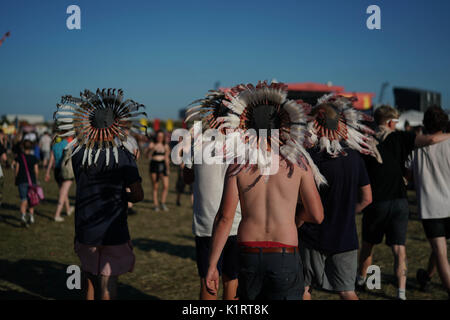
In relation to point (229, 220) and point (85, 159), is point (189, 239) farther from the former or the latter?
point (229, 220)

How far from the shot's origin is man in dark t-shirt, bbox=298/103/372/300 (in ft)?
11.6

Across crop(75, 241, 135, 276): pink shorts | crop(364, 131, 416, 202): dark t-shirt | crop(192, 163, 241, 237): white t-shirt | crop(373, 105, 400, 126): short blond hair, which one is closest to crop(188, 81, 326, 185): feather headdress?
crop(192, 163, 241, 237): white t-shirt

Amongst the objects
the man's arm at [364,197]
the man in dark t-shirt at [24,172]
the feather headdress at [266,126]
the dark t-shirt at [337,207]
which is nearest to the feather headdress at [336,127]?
the dark t-shirt at [337,207]

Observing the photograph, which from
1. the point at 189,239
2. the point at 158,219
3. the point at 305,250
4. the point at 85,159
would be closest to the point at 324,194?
the point at 305,250

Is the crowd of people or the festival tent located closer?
the crowd of people

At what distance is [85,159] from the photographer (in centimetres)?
341

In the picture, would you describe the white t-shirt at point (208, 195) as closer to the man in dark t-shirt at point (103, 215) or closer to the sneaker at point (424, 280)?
the man in dark t-shirt at point (103, 215)

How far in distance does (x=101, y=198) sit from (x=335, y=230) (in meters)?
2.14

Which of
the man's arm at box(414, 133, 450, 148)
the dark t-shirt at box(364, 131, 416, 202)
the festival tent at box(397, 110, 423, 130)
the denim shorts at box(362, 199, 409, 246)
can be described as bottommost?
the denim shorts at box(362, 199, 409, 246)

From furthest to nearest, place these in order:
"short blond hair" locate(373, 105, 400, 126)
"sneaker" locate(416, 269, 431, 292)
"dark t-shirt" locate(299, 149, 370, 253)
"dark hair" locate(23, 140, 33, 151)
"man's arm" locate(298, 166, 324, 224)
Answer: "dark hair" locate(23, 140, 33, 151), "sneaker" locate(416, 269, 431, 292), "short blond hair" locate(373, 105, 400, 126), "dark t-shirt" locate(299, 149, 370, 253), "man's arm" locate(298, 166, 324, 224)

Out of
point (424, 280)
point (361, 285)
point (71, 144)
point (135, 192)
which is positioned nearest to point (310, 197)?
point (135, 192)

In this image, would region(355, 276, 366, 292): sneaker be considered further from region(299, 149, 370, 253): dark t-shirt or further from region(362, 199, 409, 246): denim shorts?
region(299, 149, 370, 253): dark t-shirt

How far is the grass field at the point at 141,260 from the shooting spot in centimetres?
496
